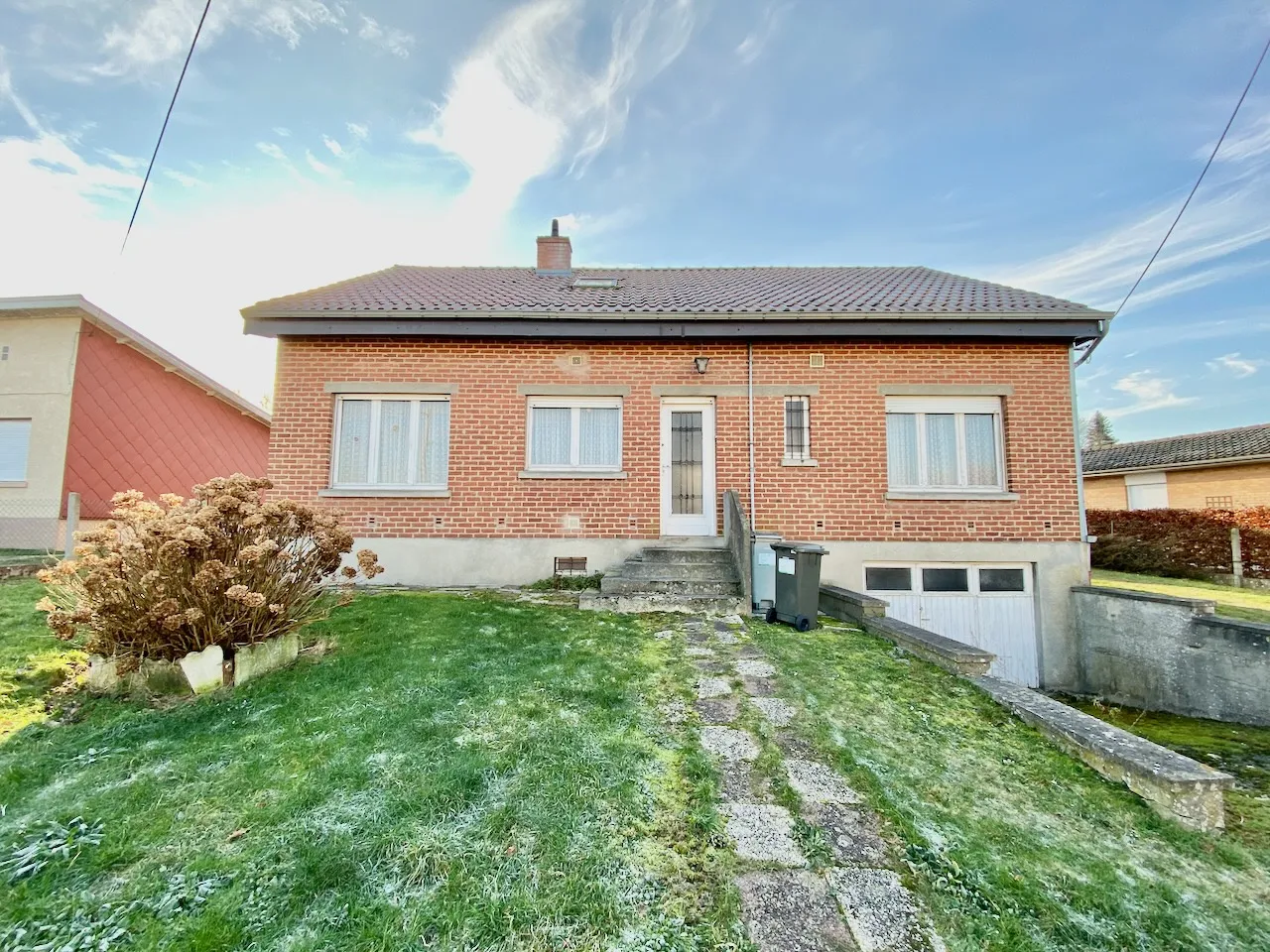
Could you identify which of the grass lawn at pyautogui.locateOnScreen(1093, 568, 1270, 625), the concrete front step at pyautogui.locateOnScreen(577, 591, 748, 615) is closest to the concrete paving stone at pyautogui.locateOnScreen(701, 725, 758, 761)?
the concrete front step at pyautogui.locateOnScreen(577, 591, 748, 615)

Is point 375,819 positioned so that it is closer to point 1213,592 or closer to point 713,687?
point 713,687

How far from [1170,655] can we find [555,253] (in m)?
12.5

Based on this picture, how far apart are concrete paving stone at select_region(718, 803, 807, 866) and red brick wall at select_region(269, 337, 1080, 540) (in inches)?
219

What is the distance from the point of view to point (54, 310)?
10047 millimetres

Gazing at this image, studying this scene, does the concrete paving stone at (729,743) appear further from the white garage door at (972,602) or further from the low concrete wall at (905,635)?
the white garage door at (972,602)

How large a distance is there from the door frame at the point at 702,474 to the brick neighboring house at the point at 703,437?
32 millimetres

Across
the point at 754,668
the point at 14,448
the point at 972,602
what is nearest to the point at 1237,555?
the point at 972,602

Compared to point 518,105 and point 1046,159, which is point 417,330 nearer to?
point 518,105

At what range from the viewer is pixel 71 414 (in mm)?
9945

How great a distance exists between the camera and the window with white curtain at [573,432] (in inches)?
324

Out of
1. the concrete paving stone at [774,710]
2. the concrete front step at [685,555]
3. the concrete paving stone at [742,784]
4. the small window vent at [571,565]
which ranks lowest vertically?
the concrete paving stone at [742,784]

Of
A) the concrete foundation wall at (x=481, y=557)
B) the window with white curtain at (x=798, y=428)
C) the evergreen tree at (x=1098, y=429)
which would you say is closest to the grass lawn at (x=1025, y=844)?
the concrete foundation wall at (x=481, y=557)

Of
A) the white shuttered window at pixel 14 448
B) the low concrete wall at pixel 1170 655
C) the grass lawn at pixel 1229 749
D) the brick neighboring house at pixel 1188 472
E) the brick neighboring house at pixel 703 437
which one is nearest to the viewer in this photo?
the grass lawn at pixel 1229 749

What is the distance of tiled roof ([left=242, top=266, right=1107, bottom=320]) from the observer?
7.94m
